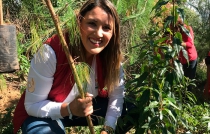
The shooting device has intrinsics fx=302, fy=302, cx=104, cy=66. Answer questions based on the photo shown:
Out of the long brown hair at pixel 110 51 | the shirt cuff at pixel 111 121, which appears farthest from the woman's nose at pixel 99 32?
the shirt cuff at pixel 111 121

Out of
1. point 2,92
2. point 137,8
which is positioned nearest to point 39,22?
point 137,8

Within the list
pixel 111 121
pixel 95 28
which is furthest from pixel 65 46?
pixel 111 121

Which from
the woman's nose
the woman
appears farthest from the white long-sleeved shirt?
the woman's nose

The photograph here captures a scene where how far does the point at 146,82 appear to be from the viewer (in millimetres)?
1648

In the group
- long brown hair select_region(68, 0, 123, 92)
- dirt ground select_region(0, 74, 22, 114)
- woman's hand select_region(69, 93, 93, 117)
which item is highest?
long brown hair select_region(68, 0, 123, 92)

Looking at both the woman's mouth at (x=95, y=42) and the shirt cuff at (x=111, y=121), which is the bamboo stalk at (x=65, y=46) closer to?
the woman's mouth at (x=95, y=42)

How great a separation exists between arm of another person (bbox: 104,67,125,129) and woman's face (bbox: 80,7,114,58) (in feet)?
1.17

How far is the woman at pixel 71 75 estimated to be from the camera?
4.80 feet

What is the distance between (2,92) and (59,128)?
1.81 m

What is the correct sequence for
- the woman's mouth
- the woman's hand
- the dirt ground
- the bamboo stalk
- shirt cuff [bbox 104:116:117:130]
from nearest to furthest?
the bamboo stalk
the woman's hand
the woman's mouth
shirt cuff [bbox 104:116:117:130]
the dirt ground

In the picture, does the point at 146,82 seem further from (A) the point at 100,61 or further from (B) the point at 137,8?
(B) the point at 137,8

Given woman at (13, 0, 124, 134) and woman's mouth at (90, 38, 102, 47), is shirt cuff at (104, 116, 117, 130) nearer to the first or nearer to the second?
woman at (13, 0, 124, 134)

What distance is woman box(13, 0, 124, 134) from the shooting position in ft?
4.80

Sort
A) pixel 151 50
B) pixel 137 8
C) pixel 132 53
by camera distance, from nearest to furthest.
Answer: pixel 151 50 → pixel 137 8 → pixel 132 53
